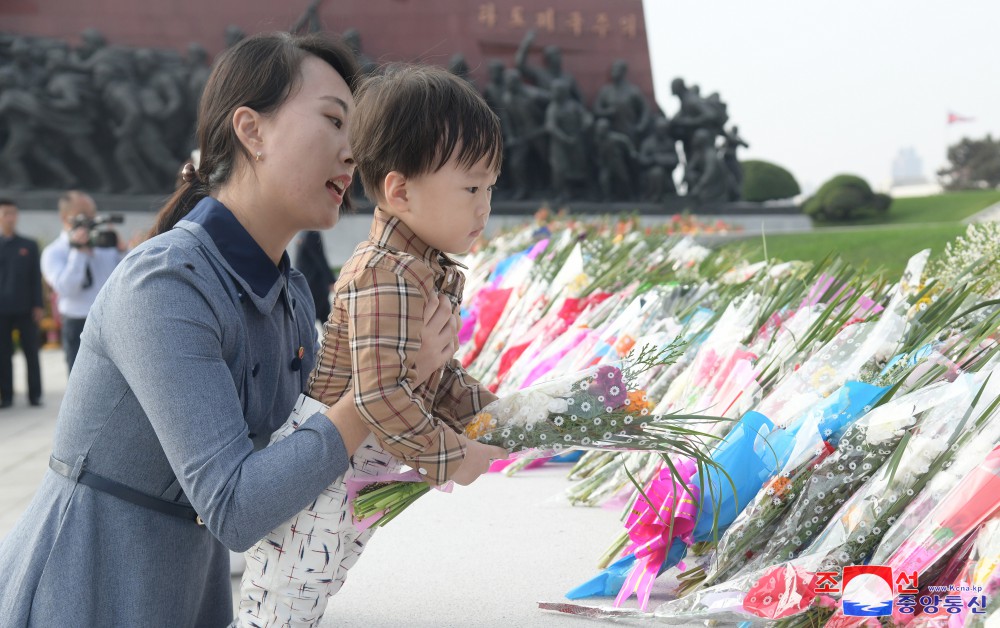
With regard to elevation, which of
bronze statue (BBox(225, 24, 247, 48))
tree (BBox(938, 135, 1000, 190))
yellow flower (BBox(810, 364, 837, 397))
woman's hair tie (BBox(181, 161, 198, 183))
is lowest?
tree (BBox(938, 135, 1000, 190))

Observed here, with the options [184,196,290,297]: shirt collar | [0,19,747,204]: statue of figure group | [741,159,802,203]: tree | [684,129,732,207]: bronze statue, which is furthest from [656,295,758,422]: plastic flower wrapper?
[741,159,802,203]: tree

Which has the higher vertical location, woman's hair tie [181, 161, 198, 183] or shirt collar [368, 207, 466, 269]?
woman's hair tie [181, 161, 198, 183]

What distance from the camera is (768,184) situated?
908 inches

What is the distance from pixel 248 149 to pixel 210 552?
0.58 m

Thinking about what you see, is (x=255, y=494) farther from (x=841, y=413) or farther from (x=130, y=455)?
(x=841, y=413)

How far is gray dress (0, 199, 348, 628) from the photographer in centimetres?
112

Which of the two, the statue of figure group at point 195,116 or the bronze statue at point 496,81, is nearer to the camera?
the statue of figure group at point 195,116

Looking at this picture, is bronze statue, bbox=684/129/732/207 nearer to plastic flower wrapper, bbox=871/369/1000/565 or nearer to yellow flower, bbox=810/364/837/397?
yellow flower, bbox=810/364/837/397

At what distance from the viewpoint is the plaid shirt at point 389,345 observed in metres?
1.14

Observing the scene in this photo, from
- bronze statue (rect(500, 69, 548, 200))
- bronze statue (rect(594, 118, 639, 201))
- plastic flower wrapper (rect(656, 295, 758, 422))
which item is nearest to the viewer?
plastic flower wrapper (rect(656, 295, 758, 422))

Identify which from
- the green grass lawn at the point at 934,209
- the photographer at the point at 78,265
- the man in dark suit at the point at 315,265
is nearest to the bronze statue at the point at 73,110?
the photographer at the point at 78,265

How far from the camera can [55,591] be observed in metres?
1.19

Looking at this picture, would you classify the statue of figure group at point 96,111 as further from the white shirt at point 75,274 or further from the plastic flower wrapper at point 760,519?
the plastic flower wrapper at point 760,519

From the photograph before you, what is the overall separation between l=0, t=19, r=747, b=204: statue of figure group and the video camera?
9.85 meters
